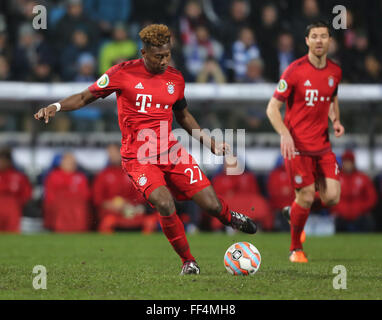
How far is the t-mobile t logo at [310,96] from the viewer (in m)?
8.93

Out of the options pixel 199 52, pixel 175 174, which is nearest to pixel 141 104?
pixel 175 174

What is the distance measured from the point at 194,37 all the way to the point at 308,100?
8.44m

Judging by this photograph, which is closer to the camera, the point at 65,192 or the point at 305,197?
the point at 305,197

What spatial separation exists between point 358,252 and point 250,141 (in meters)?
5.75

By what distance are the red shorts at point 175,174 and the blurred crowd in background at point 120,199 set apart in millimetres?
7179

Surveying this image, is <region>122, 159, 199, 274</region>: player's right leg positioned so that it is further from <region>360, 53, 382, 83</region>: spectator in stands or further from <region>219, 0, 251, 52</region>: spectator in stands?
<region>360, 53, 382, 83</region>: spectator in stands

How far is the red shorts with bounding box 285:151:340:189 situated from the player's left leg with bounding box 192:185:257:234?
5.47 ft

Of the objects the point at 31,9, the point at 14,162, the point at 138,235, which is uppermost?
the point at 31,9

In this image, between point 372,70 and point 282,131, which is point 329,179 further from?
point 372,70

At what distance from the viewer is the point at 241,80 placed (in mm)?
16359

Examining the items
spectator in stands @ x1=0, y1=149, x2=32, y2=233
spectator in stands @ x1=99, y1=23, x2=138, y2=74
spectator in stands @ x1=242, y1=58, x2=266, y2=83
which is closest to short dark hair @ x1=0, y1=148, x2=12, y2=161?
spectator in stands @ x1=0, y1=149, x2=32, y2=233

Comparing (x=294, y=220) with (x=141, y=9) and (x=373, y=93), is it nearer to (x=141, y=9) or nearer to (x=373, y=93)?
(x=373, y=93)

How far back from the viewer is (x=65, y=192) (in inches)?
579
